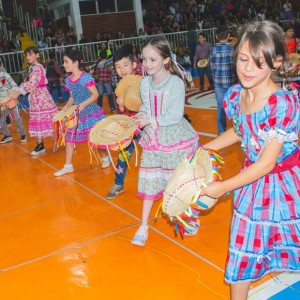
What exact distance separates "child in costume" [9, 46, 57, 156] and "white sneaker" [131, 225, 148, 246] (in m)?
3.42

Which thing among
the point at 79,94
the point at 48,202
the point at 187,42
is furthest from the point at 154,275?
the point at 187,42

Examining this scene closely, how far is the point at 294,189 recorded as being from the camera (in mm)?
1930

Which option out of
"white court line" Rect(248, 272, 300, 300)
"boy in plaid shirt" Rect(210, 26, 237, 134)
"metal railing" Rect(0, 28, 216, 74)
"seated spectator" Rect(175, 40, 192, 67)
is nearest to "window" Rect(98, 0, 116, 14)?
"metal railing" Rect(0, 28, 216, 74)

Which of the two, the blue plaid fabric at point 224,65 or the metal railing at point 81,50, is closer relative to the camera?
the blue plaid fabric at point 224,65

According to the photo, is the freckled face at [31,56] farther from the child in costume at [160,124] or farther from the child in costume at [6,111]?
the child in costume at [160,124]

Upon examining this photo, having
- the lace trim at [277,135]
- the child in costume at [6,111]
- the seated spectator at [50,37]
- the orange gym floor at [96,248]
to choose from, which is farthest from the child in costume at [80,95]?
the seated spectator at [50,37]

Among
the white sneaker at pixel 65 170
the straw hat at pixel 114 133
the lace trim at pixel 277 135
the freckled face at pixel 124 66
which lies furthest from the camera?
Answer: the white sneaker at pixel 65 170

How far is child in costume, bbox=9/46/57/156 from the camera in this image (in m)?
6.08

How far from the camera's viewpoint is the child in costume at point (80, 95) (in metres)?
4.89

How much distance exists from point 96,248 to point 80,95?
2184 mm

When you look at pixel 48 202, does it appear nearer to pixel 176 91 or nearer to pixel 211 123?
pixel 176 91

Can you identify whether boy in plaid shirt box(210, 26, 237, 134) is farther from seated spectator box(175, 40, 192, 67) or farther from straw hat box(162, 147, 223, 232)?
seated spectator box(175, 40, 192, 67)

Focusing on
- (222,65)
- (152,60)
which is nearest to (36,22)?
(222,65)

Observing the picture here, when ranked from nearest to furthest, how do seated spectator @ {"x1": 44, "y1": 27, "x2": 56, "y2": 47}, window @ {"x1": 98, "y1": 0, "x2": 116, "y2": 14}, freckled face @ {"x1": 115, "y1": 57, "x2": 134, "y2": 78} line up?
freckled face @ {"x1": 115, "y1": 57, "x2": 134, "y2": 78}
seated spectator @ {"x1": 44, "y1": 27, "x2": 56, "y2": 47}
window @ {"x1": 98, "y1": 0, "x2": 116, "y2": 14}
